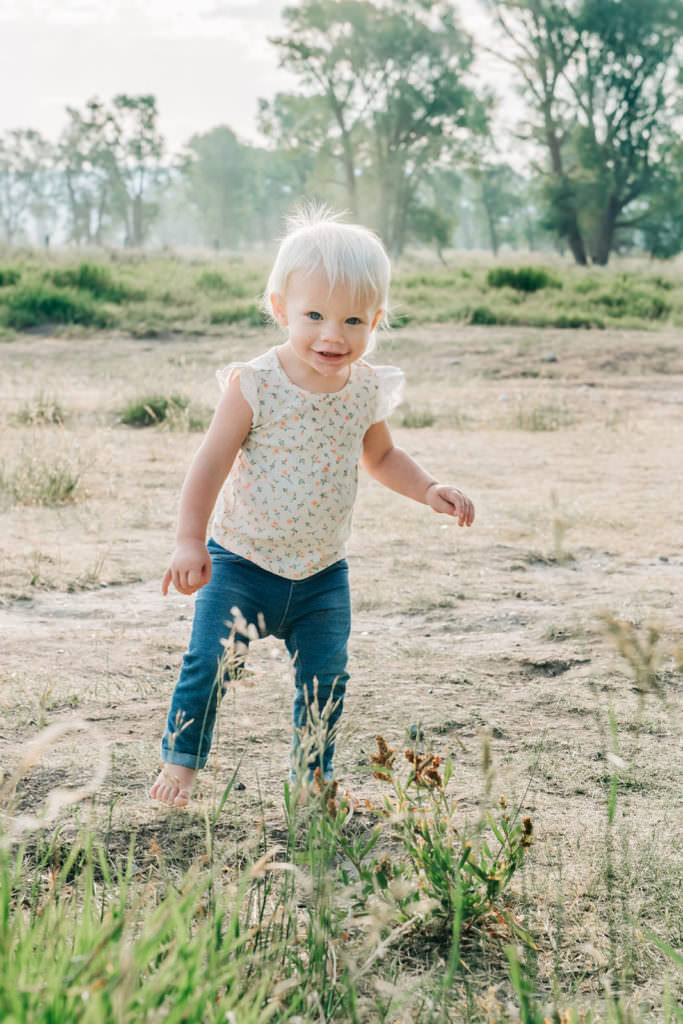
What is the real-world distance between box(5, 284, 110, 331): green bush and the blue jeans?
13.2 m

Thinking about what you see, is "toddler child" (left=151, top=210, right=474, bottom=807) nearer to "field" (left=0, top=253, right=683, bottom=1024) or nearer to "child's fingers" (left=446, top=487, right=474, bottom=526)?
"child's fingers" (left=446, top=487, right=474, bottom=526)

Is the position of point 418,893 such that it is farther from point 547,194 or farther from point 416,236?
point 416,236

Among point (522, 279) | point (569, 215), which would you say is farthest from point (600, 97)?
point (522, 279)

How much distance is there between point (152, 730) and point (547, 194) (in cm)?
3649

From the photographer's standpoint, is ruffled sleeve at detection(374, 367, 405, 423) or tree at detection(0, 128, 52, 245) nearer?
ruffled sleeve at detection(374, 367, 405, 423)

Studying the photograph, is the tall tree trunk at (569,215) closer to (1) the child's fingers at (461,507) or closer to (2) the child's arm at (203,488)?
(1) the child's fingers at (461,507)

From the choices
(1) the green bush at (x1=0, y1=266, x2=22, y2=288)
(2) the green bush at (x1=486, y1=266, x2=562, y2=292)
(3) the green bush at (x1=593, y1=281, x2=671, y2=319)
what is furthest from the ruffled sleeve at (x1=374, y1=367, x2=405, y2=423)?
(2) the green bush at (x1=486, y1=266, x2=562, y2=292)

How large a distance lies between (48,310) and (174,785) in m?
14.2

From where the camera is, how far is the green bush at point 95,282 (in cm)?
1714

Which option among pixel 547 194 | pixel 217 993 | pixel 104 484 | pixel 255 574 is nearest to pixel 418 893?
pixel 217 993

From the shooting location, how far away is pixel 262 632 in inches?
95.7

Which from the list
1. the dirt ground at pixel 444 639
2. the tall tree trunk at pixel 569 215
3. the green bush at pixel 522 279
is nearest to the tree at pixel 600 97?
the tall tree trunk at pixel 569 215

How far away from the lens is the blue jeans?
7.97 feet

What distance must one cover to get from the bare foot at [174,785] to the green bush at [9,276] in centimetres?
1609
